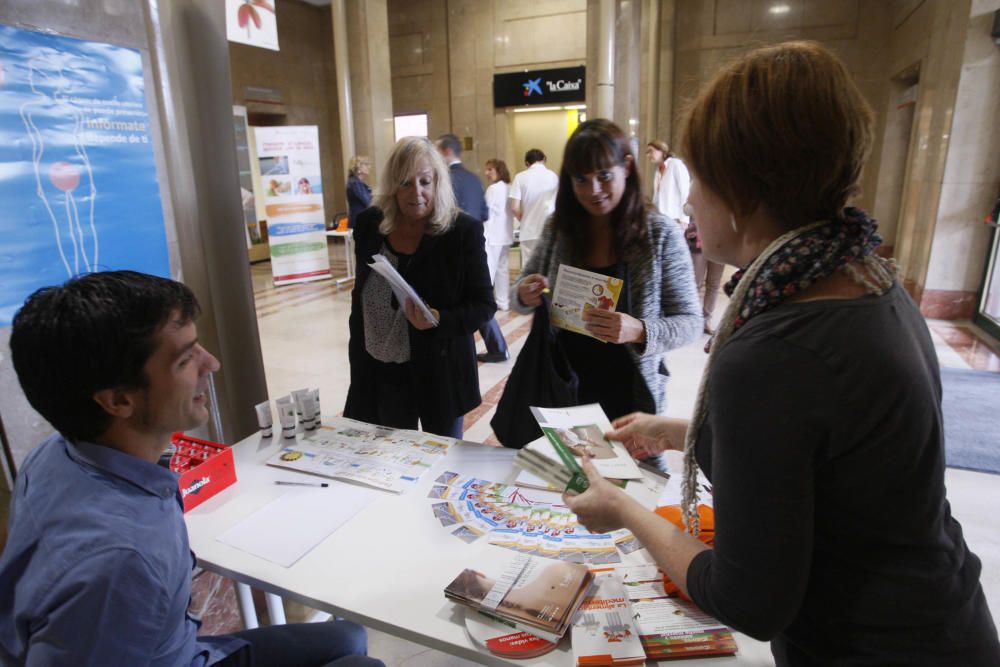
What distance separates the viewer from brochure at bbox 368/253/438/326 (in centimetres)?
198

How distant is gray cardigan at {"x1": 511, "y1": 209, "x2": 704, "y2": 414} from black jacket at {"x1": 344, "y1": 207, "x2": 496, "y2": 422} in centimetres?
62

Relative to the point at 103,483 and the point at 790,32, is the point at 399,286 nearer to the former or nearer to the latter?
the point at 103,483

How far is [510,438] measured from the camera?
6.78 ft

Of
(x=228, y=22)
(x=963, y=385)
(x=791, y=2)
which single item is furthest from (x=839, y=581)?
(x=791, y=2)

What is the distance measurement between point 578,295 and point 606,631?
1.05 meters

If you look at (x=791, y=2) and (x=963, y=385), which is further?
(x=791, y=2)

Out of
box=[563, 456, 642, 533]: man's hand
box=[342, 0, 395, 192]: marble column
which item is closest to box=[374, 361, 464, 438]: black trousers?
box=[563, 456, 642, 533]: man's hand

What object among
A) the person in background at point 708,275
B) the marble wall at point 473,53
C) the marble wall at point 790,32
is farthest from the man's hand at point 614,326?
the marble wall at point 473,53

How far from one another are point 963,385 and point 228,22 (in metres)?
5.23

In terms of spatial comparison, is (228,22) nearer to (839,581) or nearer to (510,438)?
(510,438)

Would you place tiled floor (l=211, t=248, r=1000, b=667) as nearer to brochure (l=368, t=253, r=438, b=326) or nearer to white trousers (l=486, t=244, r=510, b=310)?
white trousers (l=486, t=244, r=510, b=310)

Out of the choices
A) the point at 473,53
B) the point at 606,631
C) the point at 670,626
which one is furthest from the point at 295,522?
the point at 473,53

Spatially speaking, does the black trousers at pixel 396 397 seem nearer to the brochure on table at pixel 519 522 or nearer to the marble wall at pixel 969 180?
the brochure on table at pixel 519 522

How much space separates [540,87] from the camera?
1220 cm
